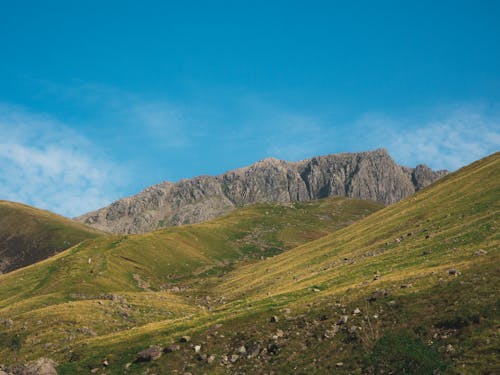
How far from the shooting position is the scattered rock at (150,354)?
3162 cm

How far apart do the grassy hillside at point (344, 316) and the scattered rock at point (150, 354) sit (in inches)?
20.9

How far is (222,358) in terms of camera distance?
29266 millimetres

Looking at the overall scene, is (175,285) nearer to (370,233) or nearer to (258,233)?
(370,233)

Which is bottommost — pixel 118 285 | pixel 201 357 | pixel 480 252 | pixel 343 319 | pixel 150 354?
pixel 201 357

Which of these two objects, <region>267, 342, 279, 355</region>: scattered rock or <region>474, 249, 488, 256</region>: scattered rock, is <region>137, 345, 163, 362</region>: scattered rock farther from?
<region>474, 249, 488, 256</region>: scattered rock

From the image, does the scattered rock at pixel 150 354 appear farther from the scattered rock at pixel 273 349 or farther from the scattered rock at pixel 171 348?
the scattered rock at pixel 273 349

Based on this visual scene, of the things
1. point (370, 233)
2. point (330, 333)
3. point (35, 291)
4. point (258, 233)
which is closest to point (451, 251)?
point (330, 333)

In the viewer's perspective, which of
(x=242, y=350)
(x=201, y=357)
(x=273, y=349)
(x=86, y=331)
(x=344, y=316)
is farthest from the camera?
(x=86, y=331)

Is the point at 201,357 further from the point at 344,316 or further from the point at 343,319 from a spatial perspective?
the point at 344,316

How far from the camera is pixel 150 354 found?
→ 3173 cm

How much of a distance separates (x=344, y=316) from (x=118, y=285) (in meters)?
73.4

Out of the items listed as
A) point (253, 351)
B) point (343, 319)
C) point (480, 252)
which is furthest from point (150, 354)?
point (480, 252)

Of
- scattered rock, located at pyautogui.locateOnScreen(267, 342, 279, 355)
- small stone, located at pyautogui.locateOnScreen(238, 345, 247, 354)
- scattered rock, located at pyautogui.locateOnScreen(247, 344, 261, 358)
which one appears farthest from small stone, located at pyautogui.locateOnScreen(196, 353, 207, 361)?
scattered rock, located at pyautogui.locateOnScreen(267, 342, 279, 355)

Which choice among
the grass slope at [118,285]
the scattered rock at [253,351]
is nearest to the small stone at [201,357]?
the scattered rock at [253,351]
